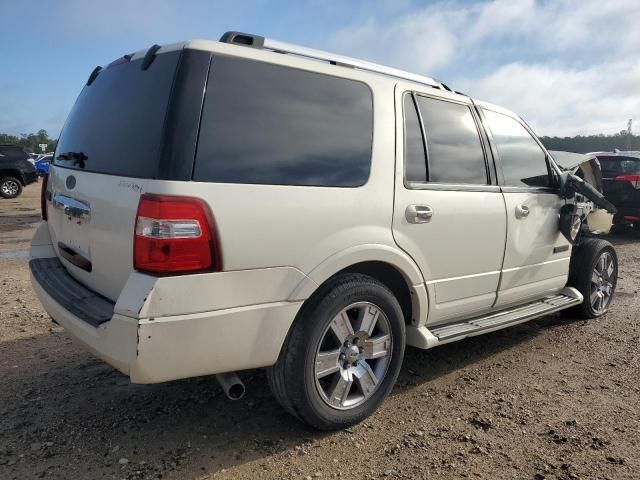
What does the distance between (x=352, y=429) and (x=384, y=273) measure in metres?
0.92

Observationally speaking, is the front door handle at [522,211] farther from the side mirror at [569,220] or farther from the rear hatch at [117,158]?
the rear hatch at [117,158]

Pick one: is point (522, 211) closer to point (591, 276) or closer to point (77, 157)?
point (591, 276)

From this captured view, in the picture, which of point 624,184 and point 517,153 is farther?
point 624,184

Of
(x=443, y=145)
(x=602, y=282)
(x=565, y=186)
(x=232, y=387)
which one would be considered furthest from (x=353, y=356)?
(x=602, y=282)

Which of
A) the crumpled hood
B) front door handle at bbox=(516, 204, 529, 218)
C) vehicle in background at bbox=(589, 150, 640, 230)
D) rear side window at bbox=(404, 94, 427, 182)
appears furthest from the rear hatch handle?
vehicle in background at bbox=(589, 150, 640, 230)

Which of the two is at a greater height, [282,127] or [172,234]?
[282,127]

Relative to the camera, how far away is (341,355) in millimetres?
2883

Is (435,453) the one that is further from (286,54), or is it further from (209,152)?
(286,54)

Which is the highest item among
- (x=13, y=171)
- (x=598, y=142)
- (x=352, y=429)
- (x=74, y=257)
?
(x=598, y=142)

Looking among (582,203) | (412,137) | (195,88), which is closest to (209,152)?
(195,88)

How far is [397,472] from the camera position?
A: 2551 millimetres

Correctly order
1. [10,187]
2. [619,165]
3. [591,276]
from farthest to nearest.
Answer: [10,187]
[619,165]
[591,276]

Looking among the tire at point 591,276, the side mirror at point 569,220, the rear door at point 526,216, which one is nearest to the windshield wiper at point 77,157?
the rear door at point 526,216

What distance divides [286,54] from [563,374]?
294 cm
